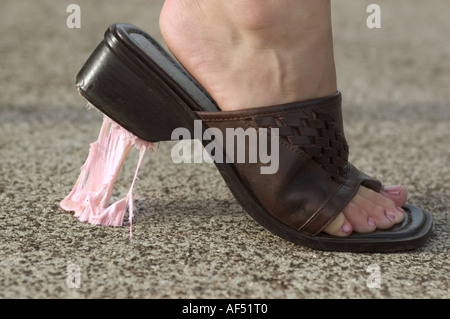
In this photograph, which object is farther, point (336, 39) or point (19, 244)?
point (336, 39)

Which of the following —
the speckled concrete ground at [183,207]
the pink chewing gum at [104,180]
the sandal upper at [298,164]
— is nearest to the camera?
the speckled concrete ground at [183,207]

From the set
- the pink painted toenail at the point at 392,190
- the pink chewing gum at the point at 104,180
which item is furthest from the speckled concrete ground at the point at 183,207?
the pink painted toenail at the point at 392,190

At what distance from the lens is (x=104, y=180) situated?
145cm

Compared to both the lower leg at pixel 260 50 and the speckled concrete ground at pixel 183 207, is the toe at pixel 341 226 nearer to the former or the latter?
the speckled concrete ground at pixel 183 207

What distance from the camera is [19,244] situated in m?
1.29

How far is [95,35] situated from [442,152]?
233 cm

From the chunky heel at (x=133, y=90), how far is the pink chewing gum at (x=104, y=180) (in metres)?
0.06

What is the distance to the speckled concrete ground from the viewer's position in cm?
115

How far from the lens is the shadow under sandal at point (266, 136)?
51.4 inches

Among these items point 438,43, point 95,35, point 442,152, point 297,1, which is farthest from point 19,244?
point 438,43

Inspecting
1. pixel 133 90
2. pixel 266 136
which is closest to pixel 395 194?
pixel 266 136

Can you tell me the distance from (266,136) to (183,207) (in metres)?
0.37
